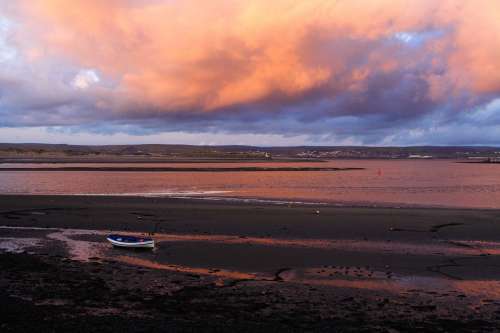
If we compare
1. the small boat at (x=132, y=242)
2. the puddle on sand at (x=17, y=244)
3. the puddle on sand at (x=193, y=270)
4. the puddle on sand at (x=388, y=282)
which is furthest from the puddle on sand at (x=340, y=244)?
the puddle on sand at (x=388, y=282)

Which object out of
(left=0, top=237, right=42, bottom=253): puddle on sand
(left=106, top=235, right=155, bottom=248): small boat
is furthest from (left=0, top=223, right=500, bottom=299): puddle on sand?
(left=106, top=235, right=155, bottom=248): small boat

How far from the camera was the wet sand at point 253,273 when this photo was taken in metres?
10.5

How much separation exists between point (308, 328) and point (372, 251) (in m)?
8.83

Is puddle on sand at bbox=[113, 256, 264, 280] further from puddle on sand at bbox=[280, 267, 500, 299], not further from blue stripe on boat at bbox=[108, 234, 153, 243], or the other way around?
blue stripe on boat at bbox=[108, 234, 153, 243]

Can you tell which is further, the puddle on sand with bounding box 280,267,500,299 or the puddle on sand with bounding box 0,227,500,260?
the puddle on sand with bounding box 0,227,500,260

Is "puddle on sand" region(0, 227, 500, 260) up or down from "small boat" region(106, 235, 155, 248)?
down

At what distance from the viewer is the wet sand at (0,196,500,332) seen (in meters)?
10.5

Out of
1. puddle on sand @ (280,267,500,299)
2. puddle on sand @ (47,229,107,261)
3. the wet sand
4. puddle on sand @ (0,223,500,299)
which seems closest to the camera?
the wet sand

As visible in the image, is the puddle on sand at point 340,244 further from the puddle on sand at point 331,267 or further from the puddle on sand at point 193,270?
the puddle on sand at point 193,270

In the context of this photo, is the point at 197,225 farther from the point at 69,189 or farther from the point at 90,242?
Answer: the point at 69,189


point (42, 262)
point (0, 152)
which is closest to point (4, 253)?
point (42, 262)

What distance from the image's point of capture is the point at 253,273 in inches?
583

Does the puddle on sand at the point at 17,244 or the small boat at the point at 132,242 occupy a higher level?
the small boat at the point at 132,242

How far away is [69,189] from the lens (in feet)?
149
